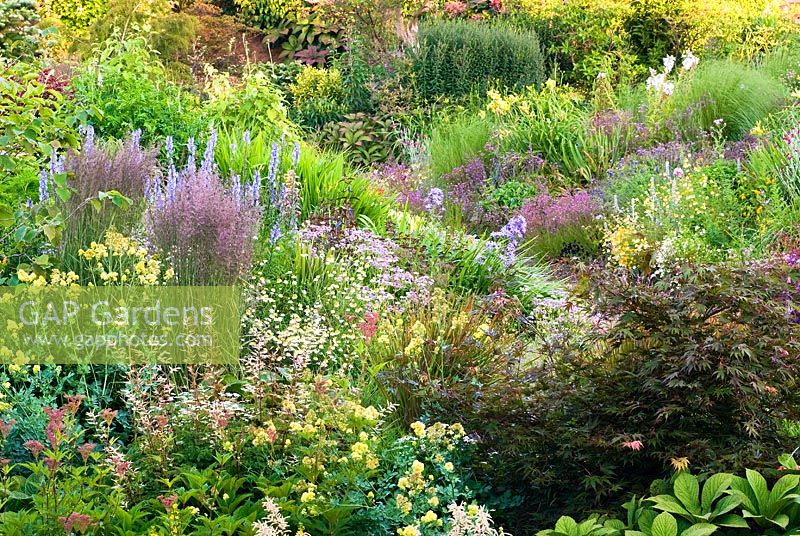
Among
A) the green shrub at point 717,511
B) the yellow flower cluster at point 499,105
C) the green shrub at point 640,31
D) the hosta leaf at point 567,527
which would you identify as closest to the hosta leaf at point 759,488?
the green shrub at point 717,511

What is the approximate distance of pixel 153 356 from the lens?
4234mm

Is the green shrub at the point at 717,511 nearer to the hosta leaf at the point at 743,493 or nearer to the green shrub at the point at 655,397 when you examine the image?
Answer: the hosta leaf at the point at 743,493

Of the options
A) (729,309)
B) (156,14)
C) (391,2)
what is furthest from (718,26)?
(729,309)

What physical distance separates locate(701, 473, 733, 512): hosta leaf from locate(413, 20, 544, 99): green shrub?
9110 mm

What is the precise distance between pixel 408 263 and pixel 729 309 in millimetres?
2889

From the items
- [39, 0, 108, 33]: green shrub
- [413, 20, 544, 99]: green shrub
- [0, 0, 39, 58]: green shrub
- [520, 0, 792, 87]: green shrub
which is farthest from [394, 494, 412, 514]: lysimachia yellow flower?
[39, 0, 108, 33]: green shrub

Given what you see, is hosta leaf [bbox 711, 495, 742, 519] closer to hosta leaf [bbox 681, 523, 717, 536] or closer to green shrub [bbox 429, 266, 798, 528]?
hosta leaf [bbox 681, 523, 717, 536]

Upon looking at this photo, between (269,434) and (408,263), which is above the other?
(269,434)

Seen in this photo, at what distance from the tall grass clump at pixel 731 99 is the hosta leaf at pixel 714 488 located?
644 cm

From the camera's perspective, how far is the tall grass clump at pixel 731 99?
30.0ft

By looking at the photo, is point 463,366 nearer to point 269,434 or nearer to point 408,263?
point 269,434

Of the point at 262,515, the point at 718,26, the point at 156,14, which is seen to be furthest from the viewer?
the point at 156,14

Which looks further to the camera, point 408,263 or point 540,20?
point 540,20

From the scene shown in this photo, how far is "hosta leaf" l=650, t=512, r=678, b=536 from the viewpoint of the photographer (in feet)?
9.82
